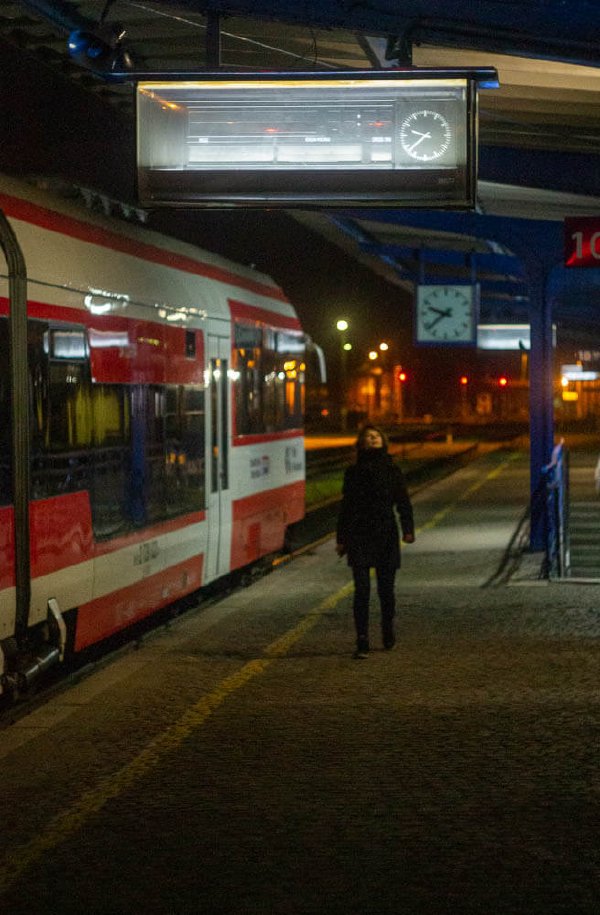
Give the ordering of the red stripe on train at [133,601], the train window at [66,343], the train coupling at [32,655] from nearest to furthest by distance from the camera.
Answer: the train coupling at [32,655] < the train window at [66,343] < the red stripe on train at [133,601]

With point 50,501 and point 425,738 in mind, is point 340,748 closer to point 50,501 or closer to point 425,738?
point 425,738

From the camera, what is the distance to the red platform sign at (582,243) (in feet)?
48.2

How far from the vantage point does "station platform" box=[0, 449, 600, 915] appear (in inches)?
222

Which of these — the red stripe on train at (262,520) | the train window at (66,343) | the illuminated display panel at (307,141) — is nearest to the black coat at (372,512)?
the train window at (66,343)

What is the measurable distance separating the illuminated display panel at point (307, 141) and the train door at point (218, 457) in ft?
14.7

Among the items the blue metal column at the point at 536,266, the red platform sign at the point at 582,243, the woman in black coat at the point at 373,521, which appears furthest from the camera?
the blue metal column at the point at 536,266

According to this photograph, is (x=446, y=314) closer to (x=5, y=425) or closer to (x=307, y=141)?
(x=307, y=141)

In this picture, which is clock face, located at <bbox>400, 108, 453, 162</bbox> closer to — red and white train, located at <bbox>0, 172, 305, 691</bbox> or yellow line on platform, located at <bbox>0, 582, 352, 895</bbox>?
red and white train, located at <bbox>0, 172, 305, 691</bbox>

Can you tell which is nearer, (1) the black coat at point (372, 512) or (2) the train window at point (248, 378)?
(1) the black coat at point (372, 512)

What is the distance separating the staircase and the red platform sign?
3176mm

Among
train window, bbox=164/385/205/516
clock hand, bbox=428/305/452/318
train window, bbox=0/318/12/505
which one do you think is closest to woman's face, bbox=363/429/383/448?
train window, bbox=164/385/205/516

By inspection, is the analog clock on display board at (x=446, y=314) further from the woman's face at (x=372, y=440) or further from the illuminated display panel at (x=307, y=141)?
the illuminated display panel at (x=307, y=141)

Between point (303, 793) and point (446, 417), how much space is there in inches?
4797

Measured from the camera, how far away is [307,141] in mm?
8961
